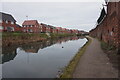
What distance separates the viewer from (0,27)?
38.3 meters

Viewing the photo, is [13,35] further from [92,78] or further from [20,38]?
[92,78]

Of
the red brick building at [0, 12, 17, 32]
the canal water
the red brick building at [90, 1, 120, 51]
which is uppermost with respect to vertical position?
the red brick building at [0, 12, 17, 32]

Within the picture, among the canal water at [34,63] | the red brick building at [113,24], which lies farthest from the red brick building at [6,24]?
the red brick building at [113,24]

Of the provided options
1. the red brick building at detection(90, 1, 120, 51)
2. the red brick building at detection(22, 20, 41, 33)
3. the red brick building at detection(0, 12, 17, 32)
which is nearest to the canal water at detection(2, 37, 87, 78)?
the red brick building at detection(90, 1, 120, 51)

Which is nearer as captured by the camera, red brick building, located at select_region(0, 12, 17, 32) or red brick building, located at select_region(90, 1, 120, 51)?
red brick building, located at select_region(90, 1, 120, 51)

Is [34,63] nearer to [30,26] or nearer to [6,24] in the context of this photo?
[6,24]

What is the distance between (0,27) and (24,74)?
3497cm

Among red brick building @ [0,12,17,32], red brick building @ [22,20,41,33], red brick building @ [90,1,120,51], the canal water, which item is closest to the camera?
the canal water

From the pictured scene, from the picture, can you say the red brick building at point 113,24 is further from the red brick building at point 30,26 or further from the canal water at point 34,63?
the red brick building at point 30,26

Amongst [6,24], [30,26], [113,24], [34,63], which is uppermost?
[30,26]

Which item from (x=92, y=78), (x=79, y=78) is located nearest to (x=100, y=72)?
(x=92, y=78)

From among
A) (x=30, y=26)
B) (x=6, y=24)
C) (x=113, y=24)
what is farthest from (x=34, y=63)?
(x=30, y=26)

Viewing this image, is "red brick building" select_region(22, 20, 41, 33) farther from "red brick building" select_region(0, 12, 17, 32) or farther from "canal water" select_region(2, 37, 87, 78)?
"canal water" select_region(2, 37, 87, 78)

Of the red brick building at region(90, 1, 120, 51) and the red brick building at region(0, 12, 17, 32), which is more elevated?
the red brick building at region(0, 12, 17, 32)
